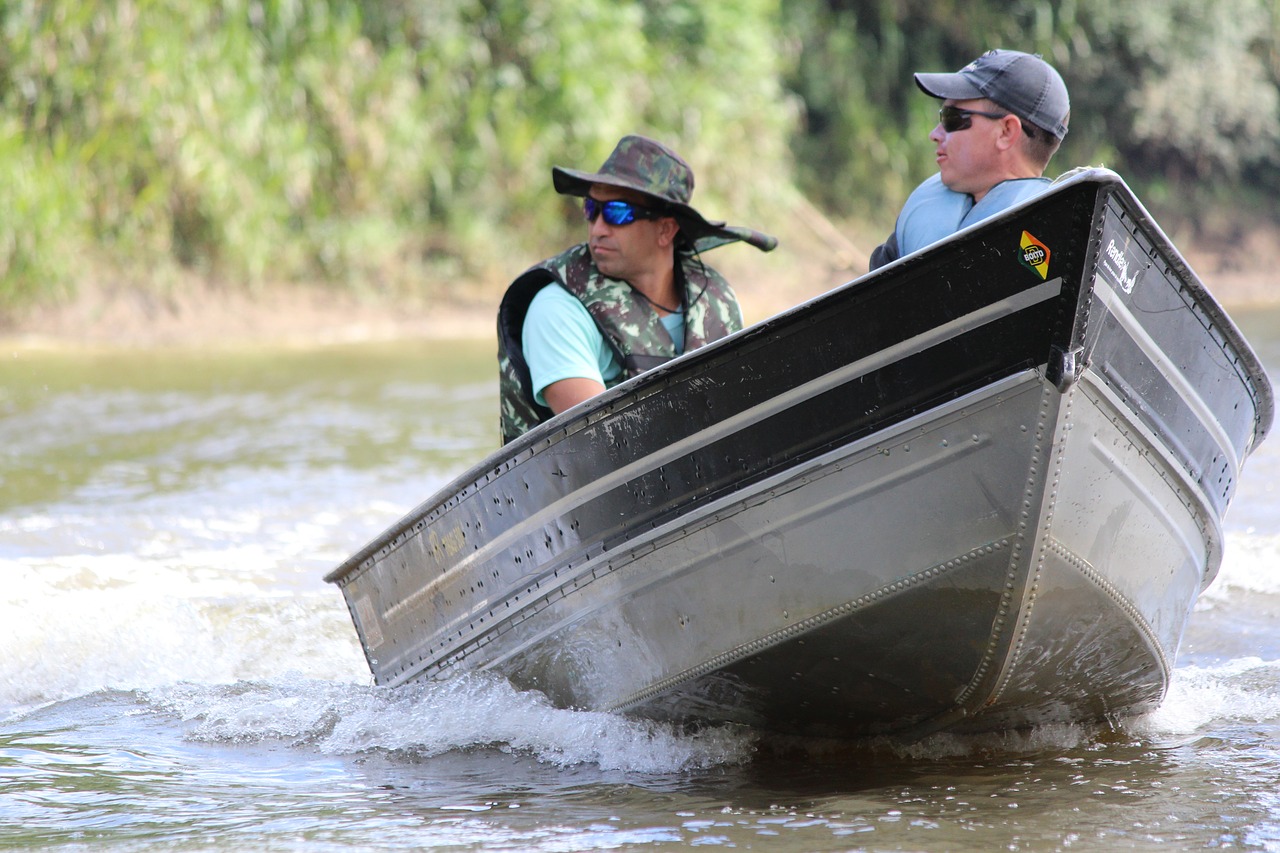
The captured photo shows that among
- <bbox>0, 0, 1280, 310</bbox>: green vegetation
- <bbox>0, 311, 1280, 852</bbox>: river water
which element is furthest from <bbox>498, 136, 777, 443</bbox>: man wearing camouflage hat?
<bbox>0, 0, 1280, 310</bbox>: green vegetation

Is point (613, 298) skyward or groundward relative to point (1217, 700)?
skyward

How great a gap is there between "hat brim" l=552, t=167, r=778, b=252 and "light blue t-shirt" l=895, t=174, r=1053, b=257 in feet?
2.07

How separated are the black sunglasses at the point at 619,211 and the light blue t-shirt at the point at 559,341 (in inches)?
10.3

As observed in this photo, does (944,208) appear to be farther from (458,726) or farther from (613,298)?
(458,726)

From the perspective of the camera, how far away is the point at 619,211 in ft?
14.2

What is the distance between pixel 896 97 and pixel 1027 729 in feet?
59.2

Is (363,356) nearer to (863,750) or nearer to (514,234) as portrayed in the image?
(514,234)

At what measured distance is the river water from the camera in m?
3.48

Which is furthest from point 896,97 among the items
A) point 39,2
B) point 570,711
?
point 570,711

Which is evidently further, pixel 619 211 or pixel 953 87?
pixel 619 211

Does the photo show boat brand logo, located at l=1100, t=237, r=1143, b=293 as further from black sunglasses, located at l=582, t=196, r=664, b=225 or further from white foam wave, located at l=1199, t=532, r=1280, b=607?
white foam wave, located at l=1199, t=532, r=1280, b=607

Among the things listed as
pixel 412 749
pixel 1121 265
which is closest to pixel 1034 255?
pixel 1121 265

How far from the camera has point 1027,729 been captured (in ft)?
13.7

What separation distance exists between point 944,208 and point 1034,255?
54 centimetres
